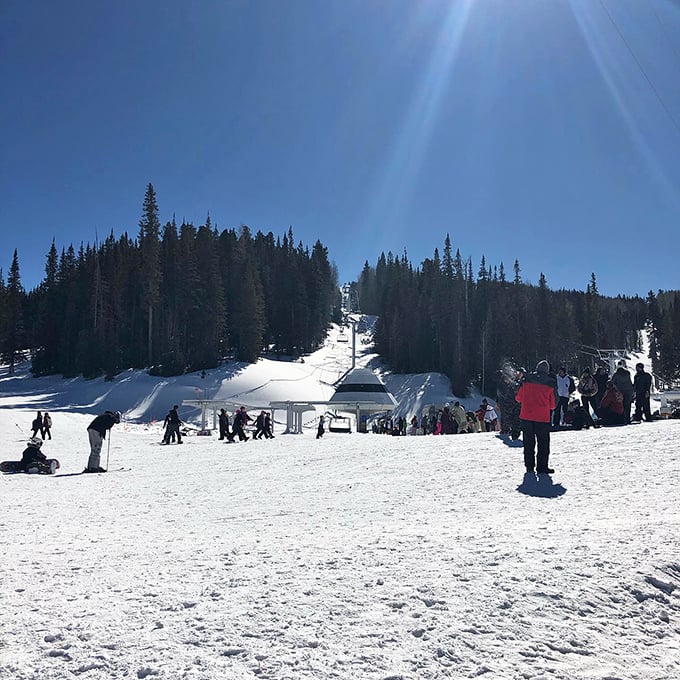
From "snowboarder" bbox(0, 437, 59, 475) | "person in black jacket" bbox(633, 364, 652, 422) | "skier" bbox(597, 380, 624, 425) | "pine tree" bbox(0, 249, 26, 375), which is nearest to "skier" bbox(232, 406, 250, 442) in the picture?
"snowboarder" bbox(0, 437, 59, 475)

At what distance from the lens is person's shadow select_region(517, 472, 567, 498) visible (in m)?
7.46

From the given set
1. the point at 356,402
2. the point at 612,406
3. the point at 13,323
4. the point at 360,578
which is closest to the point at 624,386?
the point at 612,406

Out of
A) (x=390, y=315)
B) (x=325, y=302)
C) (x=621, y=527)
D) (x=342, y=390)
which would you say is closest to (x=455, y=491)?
(x=621, y=527)

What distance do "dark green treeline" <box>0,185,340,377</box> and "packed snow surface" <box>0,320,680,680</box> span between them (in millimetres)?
47993

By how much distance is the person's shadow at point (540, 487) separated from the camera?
24.5 ft

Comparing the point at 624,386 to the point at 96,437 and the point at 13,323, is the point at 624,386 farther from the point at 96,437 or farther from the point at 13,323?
the point at 13,323

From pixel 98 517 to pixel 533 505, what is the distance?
5.76 meters

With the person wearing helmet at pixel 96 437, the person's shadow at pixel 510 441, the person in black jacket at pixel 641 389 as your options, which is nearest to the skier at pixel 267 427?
the person wearing helmet at pixel 96 437

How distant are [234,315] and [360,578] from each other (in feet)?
189

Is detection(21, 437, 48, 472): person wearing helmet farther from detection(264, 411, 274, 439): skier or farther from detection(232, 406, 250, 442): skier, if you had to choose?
detection(264, 411, 274, 439): skier

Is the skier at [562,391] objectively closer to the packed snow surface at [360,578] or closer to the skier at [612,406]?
the skier at [612,406]

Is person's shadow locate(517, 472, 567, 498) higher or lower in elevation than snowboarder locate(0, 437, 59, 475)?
higher

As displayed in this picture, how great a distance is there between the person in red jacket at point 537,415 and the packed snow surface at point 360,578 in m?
0.34

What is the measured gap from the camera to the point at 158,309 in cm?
6122
